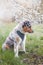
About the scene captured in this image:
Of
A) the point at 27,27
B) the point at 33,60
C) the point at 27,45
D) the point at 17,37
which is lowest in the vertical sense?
the point at 33,60

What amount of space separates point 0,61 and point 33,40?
504mm

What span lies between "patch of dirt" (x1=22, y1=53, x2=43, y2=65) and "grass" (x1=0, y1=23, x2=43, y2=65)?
1.0 inches

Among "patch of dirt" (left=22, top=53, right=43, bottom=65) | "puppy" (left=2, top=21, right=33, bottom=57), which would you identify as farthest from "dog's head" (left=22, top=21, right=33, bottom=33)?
"patch of dirt" (left=22, top=53, right=43, bottom=65)

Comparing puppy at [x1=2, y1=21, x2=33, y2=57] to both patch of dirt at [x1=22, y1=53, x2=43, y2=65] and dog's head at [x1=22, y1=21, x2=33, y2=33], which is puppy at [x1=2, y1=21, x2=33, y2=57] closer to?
dog's head at [x1=22, y1=21, x2=33, y2=33]

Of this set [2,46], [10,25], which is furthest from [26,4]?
[2,46]

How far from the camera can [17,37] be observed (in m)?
4.11

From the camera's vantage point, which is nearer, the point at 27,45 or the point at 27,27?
the point at 27,27

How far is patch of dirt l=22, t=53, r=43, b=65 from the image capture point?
4113 mm

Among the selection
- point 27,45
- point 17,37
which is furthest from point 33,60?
point 17,37

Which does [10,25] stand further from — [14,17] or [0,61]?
[0,61]

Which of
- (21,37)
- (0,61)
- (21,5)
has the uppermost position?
(21,5)

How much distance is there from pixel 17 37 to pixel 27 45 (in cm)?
19

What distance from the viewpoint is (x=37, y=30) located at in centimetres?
423

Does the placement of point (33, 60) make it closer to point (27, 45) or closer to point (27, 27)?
point (27, 45)
